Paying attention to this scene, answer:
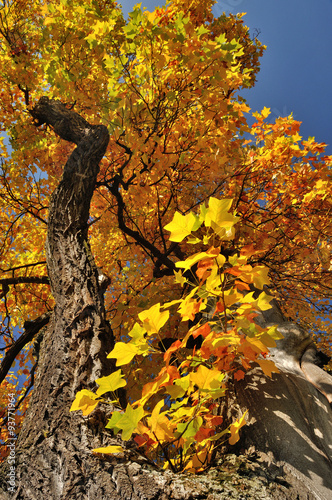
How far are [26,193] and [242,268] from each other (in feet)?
16.9

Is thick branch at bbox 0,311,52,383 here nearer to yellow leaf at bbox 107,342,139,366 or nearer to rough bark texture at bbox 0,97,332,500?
rough bark texture at bbox 0,97,332,500

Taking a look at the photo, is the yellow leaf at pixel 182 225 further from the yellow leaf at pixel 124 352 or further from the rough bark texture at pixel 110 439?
the rough bark texture at pixel 110 439

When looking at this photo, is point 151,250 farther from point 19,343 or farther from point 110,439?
point 110,439

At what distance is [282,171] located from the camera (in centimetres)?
386

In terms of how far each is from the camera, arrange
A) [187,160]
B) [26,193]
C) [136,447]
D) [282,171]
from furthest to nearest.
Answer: [26,193], [187,160], [282,171], [136,447]

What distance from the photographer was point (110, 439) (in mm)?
1234

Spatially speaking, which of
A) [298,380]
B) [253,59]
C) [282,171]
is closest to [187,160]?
[282,171]

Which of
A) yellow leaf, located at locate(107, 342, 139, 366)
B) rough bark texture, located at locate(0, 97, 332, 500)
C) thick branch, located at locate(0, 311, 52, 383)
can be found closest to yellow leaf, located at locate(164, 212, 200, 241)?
yellow leaf, located at locate(107, 342, 139, 366)

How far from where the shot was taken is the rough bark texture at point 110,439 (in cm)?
102

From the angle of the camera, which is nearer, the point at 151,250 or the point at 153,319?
the point at 153,319

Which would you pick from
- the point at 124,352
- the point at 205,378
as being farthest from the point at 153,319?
the point at 205,378

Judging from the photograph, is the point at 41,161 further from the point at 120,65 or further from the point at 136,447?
the point at 136,447

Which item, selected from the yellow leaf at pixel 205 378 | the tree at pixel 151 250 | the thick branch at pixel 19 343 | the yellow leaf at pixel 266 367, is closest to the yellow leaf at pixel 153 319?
the tree at pixel 151 250

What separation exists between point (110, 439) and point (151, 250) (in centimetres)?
278
